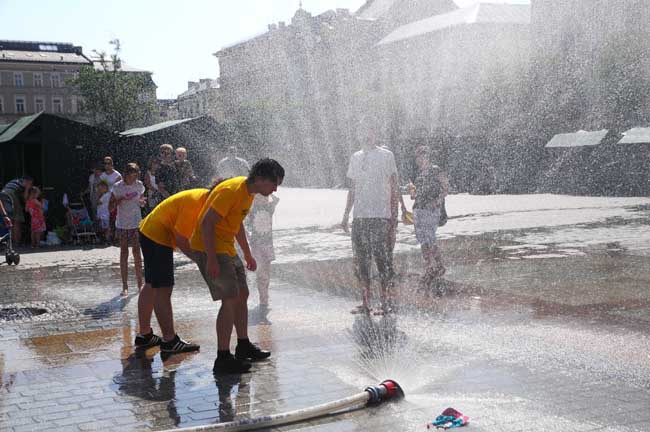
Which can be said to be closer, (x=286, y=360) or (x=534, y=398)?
(x=534, y=398)

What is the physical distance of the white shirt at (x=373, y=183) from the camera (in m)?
7.57

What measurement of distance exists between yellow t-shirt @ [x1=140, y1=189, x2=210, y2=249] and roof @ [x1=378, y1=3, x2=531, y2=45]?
60.3 m

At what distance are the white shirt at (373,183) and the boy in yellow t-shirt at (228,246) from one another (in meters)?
2.03

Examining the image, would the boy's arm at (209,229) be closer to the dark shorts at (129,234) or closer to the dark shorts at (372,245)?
the dark shorts at (372,245)

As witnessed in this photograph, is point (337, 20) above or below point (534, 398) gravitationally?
above

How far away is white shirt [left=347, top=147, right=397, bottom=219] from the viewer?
7.57 meters

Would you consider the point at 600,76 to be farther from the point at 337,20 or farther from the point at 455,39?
the point at 337,20

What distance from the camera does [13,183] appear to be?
15992mm

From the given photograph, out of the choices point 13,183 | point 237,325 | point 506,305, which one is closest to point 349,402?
point 237,325

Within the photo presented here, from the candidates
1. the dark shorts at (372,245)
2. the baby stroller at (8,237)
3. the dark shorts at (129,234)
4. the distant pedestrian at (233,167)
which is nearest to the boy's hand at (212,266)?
the dark shorts at (372,245)

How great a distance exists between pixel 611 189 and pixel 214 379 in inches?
1245

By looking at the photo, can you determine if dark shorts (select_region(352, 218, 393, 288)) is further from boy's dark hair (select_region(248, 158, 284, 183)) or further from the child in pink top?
the child in pink top

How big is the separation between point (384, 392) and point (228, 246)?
163 cm

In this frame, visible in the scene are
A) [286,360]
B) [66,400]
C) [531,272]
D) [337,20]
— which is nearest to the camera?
[66,400]
